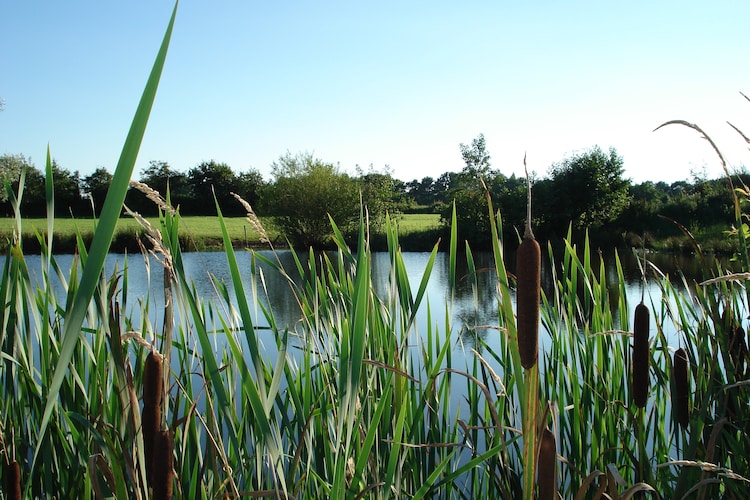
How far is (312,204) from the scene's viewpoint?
31984 mm

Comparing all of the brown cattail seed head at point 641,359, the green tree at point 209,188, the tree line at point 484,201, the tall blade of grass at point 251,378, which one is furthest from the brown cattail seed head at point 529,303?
the green tree at point 209,188

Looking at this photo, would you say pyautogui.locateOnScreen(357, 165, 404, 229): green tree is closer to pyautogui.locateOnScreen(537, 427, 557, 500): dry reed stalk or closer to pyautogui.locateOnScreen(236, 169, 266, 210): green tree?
pyautogui.locateOnScreen(236, 169, 266, 210): green tree

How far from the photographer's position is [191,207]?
1693 inches

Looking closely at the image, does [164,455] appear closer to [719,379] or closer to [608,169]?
[719,379]

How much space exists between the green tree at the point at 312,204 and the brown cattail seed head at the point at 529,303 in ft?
99.7

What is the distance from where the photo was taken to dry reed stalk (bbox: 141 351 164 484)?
2.13 ft

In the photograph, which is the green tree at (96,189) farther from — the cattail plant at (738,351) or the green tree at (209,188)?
the green tree at (209,188)

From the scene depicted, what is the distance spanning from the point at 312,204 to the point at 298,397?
31147mm

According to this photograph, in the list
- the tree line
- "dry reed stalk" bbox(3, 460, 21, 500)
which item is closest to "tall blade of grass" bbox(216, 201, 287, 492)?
"dry reed stalk" bbox(3, 460, 21, 500)

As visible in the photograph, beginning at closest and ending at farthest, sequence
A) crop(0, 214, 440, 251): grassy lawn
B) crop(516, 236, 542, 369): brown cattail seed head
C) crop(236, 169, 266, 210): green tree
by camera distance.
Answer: crop(516, 236, 542, 369): brown cattail seed head < crop(0, 214, 440, 251): grassy lawn < crop(236, 169, 266, 210): green tree

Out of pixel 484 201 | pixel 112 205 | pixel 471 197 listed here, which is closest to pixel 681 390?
pixel 112 205

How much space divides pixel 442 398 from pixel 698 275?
16588mm

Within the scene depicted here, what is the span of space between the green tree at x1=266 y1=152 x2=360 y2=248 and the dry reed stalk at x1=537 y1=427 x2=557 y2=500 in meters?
30.3

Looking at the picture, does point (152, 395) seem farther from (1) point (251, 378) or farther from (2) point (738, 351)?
(2) point (738, 351)
